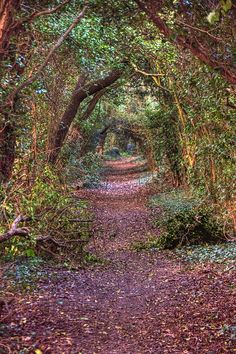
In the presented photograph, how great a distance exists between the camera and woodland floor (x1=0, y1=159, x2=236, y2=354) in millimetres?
4781

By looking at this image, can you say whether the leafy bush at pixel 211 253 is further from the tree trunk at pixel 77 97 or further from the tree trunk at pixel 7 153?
the tree trunk at pixel 77 97

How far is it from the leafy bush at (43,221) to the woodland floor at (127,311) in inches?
21.3

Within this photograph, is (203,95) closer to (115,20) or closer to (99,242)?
(115,20)

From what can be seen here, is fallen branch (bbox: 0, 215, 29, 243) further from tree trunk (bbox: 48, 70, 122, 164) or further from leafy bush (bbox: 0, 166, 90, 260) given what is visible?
tree trunk (bbox: 48, 70, 122, 164)

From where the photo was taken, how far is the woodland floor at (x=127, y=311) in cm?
478

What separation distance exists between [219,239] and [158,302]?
4.32 m

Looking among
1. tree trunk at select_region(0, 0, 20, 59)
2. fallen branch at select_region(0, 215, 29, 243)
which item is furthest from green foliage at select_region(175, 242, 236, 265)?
tree trunk at select_region(0, 0, 20, 59)

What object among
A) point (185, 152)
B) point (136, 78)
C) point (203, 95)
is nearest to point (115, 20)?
point (203, 95)

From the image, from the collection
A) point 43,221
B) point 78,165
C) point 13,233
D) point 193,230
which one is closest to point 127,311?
point 13,233

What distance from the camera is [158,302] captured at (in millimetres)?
6590

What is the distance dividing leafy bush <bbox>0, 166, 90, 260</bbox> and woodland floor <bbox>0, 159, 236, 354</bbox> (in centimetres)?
54

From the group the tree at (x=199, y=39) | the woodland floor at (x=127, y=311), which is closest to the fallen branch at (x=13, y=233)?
the woodland floor at (x=127, y=311)

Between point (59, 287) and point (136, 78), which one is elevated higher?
point (136, 78)

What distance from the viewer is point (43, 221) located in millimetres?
7762
